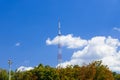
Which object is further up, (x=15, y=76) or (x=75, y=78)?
(x=15, y=76)

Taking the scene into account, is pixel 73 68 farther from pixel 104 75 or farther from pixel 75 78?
pixel 104 75

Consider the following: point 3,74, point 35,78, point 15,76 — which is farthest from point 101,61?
point 3,74

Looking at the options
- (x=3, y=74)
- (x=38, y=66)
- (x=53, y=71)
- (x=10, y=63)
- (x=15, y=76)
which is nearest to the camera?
(x=10, y=63)

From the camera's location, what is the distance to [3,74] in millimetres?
107688

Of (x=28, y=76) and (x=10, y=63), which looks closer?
(x=10, y=63)

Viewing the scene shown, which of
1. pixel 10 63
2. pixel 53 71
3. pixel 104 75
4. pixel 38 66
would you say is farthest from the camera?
pixel 38 66

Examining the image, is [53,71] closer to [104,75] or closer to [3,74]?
[104,75]

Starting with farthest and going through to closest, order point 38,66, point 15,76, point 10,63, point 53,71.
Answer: point 15,76 < point 38,66 < point 53,71 < point 10,63

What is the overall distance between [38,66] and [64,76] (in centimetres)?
941

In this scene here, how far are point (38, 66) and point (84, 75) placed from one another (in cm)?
1394

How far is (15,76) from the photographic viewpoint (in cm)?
9994

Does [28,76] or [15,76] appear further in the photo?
[15,76]

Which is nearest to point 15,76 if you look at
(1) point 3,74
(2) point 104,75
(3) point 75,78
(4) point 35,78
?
(1) point 3,74

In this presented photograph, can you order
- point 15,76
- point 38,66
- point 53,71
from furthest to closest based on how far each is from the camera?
point 15,76, point 38,66, point 53,71
